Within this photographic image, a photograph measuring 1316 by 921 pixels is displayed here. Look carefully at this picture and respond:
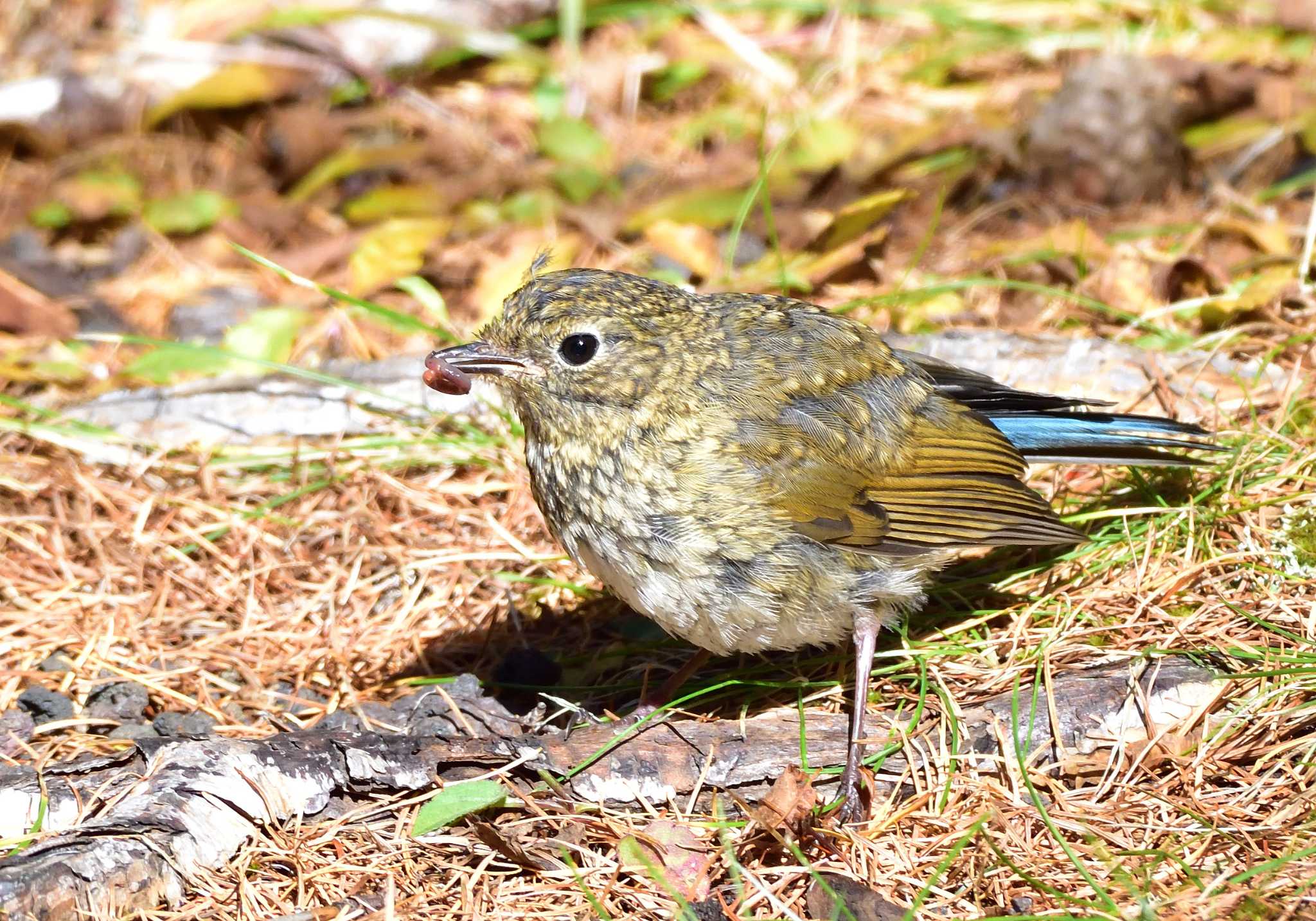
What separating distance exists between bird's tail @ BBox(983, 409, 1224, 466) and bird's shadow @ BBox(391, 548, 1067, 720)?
350 millimetres

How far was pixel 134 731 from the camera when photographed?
A: 11.5 ft

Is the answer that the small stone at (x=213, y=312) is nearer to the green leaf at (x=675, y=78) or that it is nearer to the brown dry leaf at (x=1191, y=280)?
the green leaf at (x=675, y=78)

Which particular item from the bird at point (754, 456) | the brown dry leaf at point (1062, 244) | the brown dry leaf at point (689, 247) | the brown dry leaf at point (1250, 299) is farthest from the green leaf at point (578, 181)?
the brown dry leaf at point (1250, 299)

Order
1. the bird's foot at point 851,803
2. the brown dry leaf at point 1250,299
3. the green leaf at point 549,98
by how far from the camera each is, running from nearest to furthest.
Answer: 1. the bird's foot at point 851,803
2. the brown dry leaf at point 1250,299
3. the green leaf at point 549,98

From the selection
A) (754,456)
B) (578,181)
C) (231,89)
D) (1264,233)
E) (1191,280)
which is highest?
(1264,233)

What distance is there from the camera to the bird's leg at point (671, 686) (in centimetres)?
356

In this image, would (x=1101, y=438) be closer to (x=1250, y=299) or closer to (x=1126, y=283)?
(x=1250, y=299)

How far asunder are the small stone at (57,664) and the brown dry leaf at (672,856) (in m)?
1.81

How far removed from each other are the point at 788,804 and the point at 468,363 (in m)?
1.39

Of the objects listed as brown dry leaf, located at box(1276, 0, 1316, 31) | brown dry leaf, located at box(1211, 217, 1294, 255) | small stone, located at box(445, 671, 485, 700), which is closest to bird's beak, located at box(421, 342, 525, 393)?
small stone, located at box(445, 671, 485, 700)

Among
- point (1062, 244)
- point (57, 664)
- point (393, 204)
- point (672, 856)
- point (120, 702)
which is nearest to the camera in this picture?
point (672, 856)

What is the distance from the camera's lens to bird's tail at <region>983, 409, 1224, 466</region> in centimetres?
348

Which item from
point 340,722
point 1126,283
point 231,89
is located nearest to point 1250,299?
point 1126,283

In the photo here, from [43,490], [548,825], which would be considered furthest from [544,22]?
[548,825]
